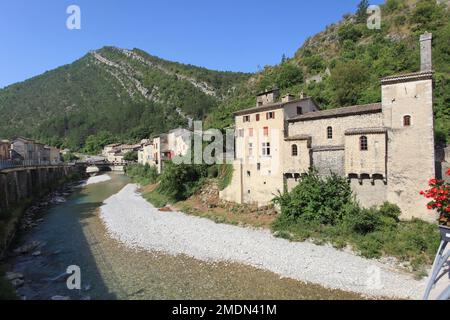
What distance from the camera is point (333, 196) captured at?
896 inches

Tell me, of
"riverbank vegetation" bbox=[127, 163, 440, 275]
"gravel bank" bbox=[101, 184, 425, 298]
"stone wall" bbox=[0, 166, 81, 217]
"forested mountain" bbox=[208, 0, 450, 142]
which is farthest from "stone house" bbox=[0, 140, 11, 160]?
"forested mountain" bbox=[208, 0, 450, 142]

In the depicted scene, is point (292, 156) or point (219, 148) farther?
point (219, 148)

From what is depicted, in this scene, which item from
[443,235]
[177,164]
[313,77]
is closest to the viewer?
[443,235]

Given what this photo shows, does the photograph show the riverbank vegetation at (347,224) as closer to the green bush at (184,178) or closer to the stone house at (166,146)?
the green bush at (184,178)

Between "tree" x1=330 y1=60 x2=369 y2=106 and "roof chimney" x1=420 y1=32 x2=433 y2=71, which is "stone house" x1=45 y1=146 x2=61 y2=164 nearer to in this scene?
"tree" x1=330 y1=60 x2=369 y2=106

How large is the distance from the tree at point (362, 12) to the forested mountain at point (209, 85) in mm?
243

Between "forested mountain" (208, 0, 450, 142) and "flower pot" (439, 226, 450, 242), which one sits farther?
"forested mountain" (208, 0, 450, 142)

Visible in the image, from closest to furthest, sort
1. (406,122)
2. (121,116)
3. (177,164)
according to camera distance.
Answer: (406,122) → (177,164) → (121,116)

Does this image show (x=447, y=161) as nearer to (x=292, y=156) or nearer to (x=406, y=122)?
(x=406, y=122)

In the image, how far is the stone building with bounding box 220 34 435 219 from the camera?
64.2 feet

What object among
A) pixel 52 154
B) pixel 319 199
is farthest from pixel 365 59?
pixel 52 154

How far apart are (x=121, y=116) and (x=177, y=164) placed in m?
120

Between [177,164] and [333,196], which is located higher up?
[177,164]

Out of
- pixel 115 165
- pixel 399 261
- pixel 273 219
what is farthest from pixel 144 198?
pixel 115 165
